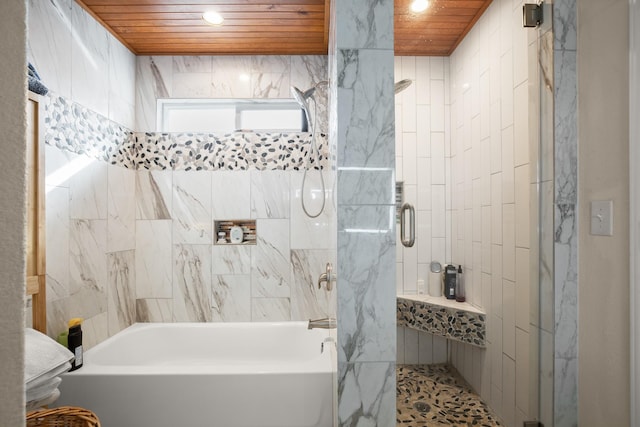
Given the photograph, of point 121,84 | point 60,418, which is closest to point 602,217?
point 60,418

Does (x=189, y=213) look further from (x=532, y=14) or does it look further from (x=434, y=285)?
(x=532, y=14)

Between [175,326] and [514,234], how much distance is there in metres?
2.31

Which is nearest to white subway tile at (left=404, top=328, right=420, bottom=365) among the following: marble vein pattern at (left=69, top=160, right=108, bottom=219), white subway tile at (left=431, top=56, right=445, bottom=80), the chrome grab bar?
the chrome grab bar

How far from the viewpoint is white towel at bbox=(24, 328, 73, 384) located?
1.11 metres

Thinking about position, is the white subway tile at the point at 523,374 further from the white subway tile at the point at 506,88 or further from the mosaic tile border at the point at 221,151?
the mosaic tile border at the point at 221,151

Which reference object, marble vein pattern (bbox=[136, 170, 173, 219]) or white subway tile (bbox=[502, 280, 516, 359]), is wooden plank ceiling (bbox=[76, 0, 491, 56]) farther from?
white subway tile (bbox=[502, 280, 516, 359])

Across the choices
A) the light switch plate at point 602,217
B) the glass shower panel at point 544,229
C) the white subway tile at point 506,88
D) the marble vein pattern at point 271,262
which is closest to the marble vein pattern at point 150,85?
the marble vein pattern at point 271,262

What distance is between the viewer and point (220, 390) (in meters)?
1.65

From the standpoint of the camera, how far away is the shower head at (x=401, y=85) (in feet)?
4.28

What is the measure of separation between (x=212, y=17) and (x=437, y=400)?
8.06 ft

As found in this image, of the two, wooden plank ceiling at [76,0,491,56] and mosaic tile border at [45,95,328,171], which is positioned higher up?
wooden plank ceiling at [76,0,491,56]

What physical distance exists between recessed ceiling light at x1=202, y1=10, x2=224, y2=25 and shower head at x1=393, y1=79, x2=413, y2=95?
1408 millimetres

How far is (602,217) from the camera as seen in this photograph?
1171 mm

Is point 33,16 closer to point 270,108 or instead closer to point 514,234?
point 270,108
